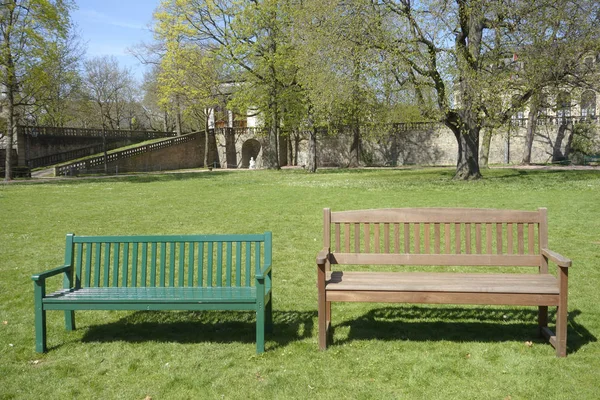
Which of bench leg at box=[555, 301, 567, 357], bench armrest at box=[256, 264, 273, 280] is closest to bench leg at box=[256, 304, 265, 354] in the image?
bench armrest at box=[256, 264, 273, 280]

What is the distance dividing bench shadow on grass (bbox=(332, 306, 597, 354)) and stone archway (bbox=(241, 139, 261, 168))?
172ft

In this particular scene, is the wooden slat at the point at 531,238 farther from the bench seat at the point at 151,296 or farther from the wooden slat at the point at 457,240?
the bench seat at the point at 151,296

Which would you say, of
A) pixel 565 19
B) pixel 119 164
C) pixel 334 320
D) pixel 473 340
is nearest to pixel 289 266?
pixel 334 320

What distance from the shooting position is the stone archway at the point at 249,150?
189 ft

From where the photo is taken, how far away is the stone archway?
57594 millimetres

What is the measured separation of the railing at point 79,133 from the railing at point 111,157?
2.48 meters

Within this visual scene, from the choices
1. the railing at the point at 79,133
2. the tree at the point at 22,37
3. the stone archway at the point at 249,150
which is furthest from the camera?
the stone archway at the point at 249,150

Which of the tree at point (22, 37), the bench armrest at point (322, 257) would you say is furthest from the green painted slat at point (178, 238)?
the tree at point (22, 37)

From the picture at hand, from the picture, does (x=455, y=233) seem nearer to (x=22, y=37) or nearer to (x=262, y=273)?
(x=262, y=273)

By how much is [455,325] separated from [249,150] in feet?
179

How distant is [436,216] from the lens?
514cm

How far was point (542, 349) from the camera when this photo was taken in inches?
183

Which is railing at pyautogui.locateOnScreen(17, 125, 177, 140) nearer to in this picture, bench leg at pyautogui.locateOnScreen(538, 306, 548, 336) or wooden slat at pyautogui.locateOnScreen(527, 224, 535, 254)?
wooden slat at pyautogui.locateOnScreen(527, 224, 535, 254)

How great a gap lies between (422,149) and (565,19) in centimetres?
2859
